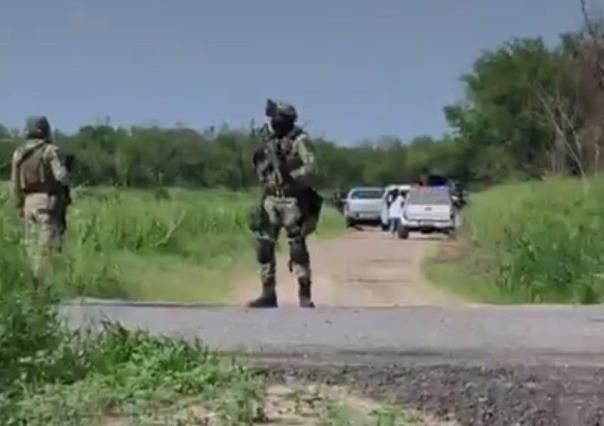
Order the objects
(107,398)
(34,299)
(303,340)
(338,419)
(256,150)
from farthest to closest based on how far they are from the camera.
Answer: (256,150) → (303,340) → (34,299) → (107,398) → (338,419)

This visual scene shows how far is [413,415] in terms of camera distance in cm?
563

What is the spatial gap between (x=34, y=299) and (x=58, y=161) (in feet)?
16.8

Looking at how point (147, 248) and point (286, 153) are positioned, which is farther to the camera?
point (147, 248)

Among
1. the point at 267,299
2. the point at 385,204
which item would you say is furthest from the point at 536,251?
the point at 385,204

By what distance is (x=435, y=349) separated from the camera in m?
8.16

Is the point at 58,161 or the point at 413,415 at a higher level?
the point at 58,161

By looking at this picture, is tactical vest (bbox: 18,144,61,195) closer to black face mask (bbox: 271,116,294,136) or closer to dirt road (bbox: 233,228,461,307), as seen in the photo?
black face mask (bbox: 271,116,294,136)

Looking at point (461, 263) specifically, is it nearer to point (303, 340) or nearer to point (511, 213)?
point (511, 213)

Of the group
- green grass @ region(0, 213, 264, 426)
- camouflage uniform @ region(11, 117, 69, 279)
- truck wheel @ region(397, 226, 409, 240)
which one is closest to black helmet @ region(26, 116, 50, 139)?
camouflage uniform @ region(11, 117, 69, 279)

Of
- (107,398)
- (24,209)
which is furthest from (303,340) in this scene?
(24,209)

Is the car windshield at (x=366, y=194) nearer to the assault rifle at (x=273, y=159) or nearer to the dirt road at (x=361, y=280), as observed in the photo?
the dirt road at (x=361, y=280)

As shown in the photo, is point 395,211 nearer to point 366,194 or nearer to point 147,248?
point 366,194

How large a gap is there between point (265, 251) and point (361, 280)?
8892mm

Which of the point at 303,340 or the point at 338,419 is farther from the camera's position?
the point at 303,340
